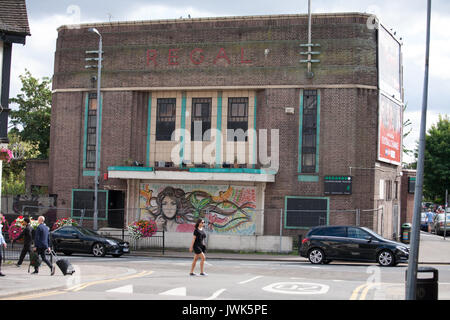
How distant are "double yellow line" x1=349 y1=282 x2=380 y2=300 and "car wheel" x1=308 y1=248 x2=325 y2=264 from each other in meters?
6.90

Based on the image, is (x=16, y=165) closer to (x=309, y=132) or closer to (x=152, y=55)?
(x=152, y=55)

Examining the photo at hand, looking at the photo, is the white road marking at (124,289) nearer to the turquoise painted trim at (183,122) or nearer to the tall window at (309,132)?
the tall window at (309,132)

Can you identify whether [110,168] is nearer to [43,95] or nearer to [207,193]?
[207,193]

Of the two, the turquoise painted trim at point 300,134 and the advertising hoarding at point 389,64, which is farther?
the advertising hoarding at point 389,64

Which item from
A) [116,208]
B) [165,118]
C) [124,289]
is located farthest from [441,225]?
[124,289]

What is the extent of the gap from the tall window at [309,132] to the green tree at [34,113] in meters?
26.7

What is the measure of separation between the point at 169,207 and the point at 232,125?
18.5 ft

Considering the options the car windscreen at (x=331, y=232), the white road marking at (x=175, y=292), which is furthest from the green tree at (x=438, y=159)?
the white road marking at (x=175, y=292)

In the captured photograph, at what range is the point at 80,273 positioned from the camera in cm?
1834

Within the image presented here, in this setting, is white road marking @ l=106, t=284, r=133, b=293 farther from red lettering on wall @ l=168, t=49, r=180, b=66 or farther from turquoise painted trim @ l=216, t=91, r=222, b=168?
red lettering on wall @ l=168, t=49, r=180, b=66

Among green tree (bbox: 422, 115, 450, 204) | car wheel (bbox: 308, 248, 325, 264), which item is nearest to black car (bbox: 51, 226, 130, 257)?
car wheel (bbox: 308, 248, 325, 264)

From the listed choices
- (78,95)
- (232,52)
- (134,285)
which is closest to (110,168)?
(78,95)

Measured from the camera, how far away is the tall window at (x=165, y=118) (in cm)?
Answer: 3488

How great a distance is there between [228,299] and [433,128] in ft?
184
